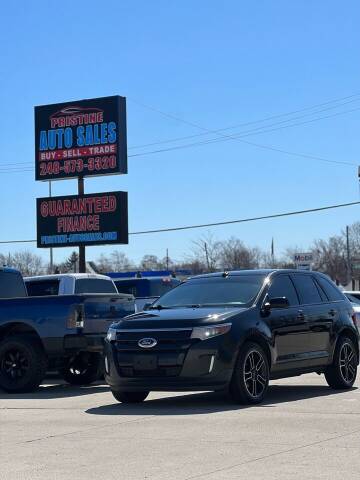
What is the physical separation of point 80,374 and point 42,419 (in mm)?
4950

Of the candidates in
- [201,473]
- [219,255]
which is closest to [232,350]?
[201,473]

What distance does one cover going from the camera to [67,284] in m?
17.5

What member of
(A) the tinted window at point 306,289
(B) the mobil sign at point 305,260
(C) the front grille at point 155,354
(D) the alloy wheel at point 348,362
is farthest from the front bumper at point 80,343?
(B) the mobil sign at point 305,260

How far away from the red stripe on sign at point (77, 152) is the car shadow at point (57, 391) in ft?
63.6

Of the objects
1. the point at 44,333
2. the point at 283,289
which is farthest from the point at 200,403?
the point at 44,333

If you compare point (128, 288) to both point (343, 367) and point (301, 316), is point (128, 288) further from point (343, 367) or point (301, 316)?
point (301, 316)

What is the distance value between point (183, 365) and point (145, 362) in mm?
521

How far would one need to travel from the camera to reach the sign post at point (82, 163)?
34531 millimetres

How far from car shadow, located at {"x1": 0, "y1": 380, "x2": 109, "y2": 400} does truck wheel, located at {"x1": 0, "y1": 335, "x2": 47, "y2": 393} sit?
6.1 inches

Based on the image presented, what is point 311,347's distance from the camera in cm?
1261

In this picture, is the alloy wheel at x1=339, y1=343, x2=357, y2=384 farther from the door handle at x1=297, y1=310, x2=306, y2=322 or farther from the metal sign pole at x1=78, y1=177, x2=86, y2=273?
the metal sign pole at x1=78, y1=177, x2=86, y2=273

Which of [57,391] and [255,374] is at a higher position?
[255,374]

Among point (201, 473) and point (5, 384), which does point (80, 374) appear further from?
point (201, 473)

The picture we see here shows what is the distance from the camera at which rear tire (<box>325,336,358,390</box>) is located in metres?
13.0
